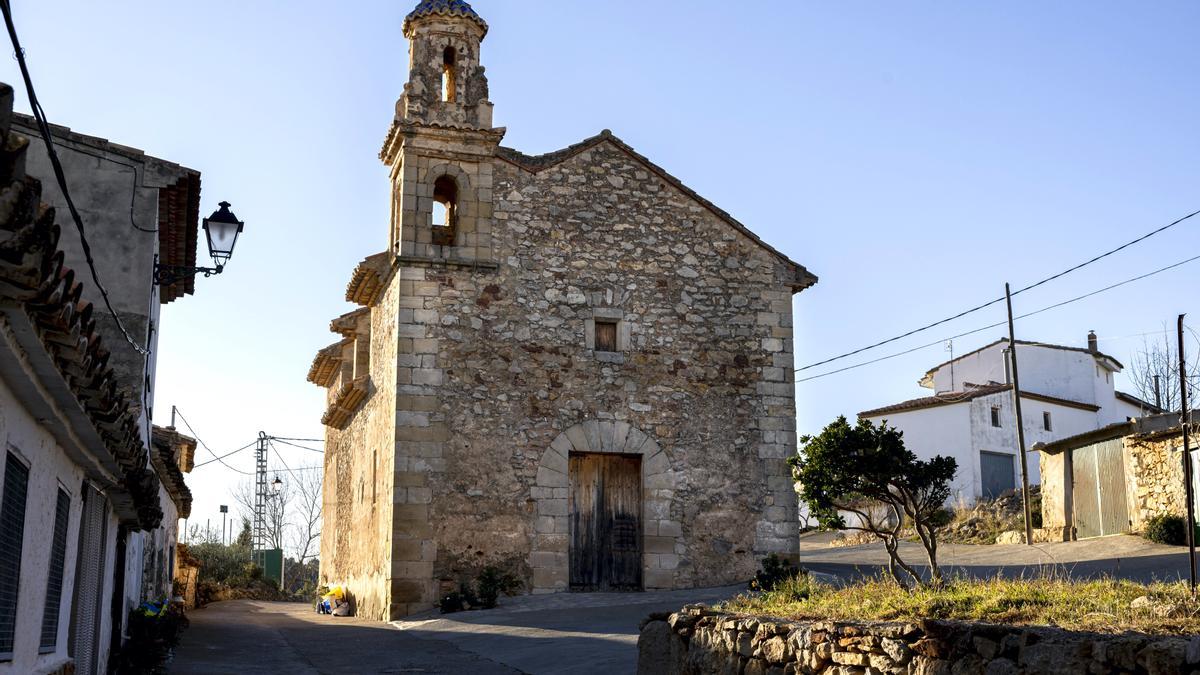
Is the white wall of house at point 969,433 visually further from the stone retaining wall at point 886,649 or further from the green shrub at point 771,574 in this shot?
the stone retaining wall at point 886,649

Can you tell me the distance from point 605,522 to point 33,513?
12.2 meters

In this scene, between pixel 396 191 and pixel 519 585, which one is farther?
pixel 396 191

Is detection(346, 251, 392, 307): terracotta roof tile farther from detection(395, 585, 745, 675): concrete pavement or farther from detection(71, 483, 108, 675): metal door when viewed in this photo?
detection(71, 483, 108, 675): metal door

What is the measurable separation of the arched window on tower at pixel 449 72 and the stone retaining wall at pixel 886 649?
36.5 ft

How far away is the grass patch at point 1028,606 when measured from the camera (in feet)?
23.0

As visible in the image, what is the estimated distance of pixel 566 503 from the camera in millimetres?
17750

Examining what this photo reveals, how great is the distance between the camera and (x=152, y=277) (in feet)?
44.0

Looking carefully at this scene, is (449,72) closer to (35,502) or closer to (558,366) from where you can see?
(558,366)

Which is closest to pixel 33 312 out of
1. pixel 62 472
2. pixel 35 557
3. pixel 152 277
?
pixel 35 557

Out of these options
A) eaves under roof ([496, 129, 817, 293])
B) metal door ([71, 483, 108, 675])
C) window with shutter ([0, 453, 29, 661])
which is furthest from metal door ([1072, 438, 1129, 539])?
window with shutter ([0, 453, 29, 661])

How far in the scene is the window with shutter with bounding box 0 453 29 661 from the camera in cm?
566

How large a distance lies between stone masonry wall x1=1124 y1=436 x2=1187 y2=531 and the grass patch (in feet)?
43.7

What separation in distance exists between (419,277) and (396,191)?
187 cm

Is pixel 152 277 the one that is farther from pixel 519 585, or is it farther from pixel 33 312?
pixel 33 312
